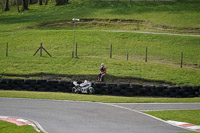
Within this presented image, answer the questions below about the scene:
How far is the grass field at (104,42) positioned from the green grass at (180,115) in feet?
32.6

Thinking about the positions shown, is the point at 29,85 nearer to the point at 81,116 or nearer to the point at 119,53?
the point at 81,116

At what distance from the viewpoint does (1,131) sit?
15.1m

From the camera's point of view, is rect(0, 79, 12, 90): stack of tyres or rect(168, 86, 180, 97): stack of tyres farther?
rect(0, 79, 12, 90): stack of tyres

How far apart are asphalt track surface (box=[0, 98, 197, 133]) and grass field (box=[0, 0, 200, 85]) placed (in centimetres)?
1040

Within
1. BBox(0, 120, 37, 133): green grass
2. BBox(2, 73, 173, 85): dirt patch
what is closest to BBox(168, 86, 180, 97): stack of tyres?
BBox(2, 73, 173, 85): dirt patch

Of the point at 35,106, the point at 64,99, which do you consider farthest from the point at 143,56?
the point at 35,106

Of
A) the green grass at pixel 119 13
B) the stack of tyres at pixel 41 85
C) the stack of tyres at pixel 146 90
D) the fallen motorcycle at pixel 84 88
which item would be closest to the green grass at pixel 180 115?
the stack of tyres at pixel 146 90

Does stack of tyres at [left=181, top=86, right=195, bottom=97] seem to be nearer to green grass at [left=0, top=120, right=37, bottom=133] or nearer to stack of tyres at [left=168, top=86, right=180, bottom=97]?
stack of tyres at [left=168, top=86, right=180, bottom=97]

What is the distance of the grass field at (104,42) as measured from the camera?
32.8m

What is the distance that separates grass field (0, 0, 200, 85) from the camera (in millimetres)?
32844

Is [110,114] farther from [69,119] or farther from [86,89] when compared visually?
[86,89]

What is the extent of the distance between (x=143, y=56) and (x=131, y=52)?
1914mm

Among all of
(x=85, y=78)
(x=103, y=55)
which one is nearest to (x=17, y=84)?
(x=85, y=78)

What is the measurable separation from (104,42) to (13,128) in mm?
28423
